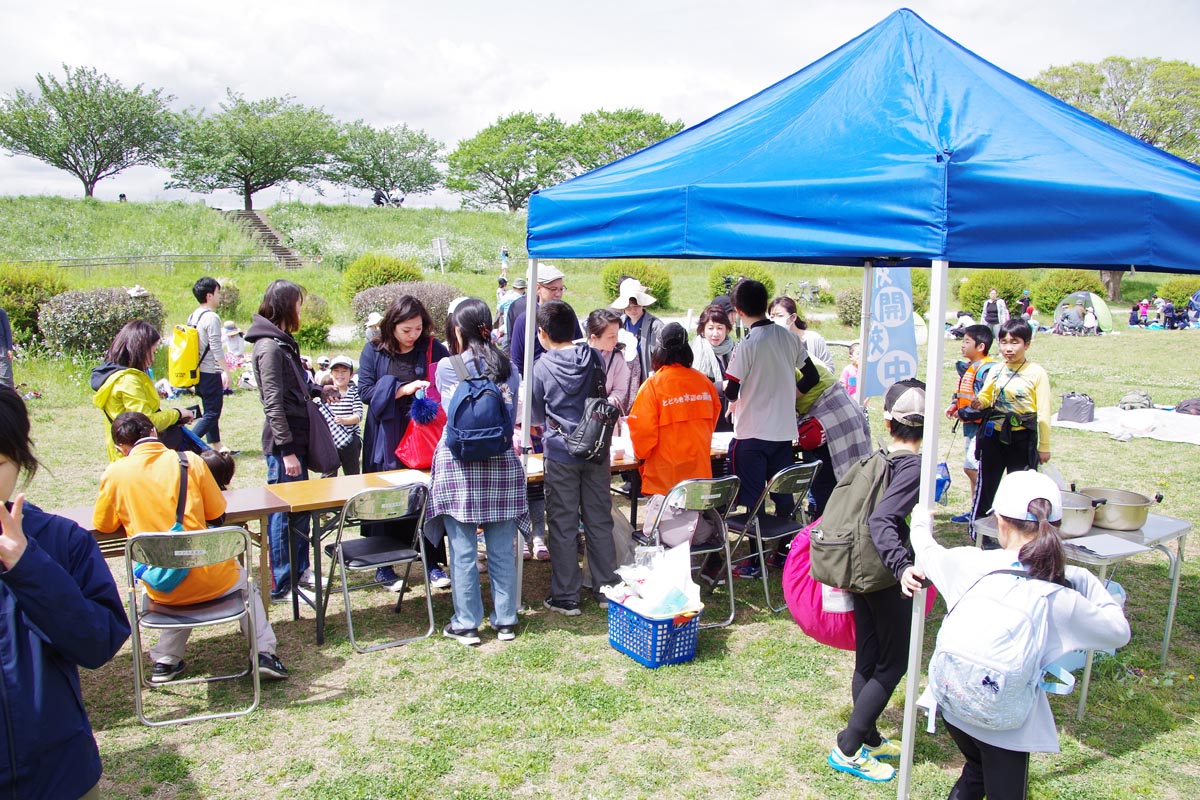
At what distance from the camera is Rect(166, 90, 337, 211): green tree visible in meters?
50.2

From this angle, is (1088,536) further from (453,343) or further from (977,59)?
(453,343)

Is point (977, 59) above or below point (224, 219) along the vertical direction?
below

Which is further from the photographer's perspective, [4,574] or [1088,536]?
[1088,536]

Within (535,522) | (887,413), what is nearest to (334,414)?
(535,522)

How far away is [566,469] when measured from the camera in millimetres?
4406

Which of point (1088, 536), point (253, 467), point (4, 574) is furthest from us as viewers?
point (253, 467)

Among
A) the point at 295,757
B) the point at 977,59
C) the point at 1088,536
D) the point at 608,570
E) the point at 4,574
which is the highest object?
the point at 977,59

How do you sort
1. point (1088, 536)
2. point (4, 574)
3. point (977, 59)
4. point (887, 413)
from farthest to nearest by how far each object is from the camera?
point (977, 59) → point (1088, 536) → point (887, 413) → point (4, 574)

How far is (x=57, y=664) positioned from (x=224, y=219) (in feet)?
134

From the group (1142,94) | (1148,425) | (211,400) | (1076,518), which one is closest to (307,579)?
(211,400)

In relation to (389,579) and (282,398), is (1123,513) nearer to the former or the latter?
(389,579)

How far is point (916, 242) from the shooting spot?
2.84 metres

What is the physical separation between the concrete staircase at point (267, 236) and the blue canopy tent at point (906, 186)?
3061 cm

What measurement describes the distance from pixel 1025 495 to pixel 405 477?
3.17 meters
